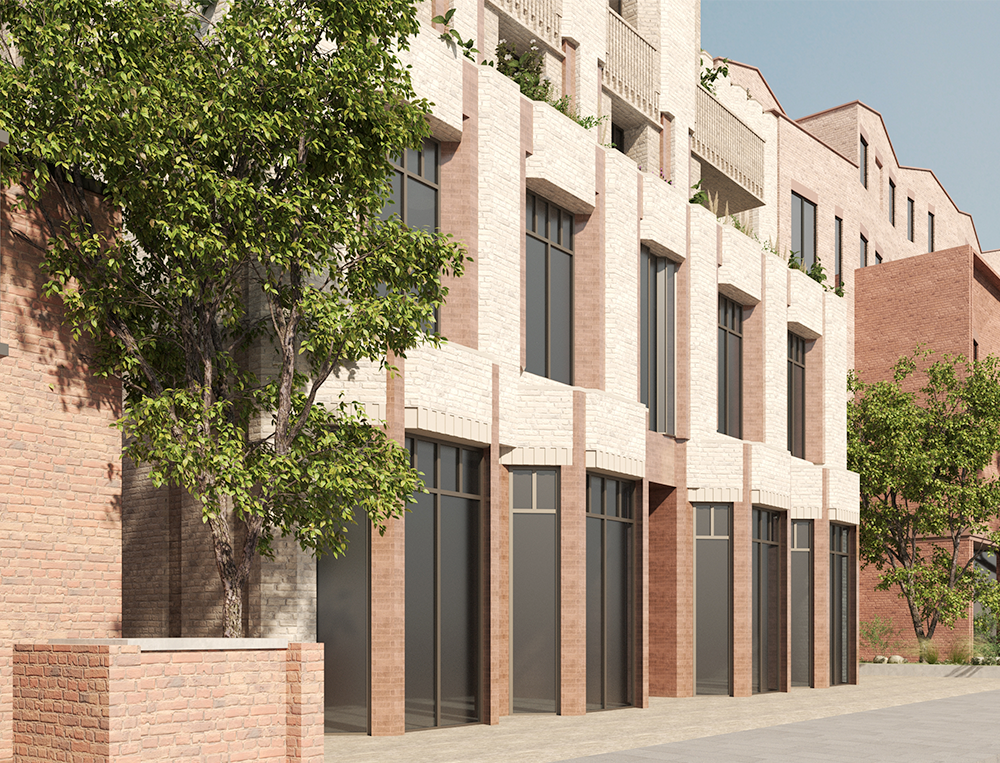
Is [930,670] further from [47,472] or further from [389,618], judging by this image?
[47,472]

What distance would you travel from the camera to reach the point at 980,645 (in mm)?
41875

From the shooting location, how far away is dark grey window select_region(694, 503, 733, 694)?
2692 cm

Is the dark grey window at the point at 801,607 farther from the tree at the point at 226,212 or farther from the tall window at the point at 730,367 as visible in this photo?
the tree at the point at 226,212

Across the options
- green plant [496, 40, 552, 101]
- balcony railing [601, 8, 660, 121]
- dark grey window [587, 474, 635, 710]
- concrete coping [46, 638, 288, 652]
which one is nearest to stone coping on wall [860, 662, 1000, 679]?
dark grey window [587, 474, 635, 710]

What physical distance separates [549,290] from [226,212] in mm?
9682

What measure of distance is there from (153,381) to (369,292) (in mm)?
2769

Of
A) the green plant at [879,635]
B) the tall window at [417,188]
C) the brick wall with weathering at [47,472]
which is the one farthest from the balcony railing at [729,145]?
the brick wall with weathering at [47,472]

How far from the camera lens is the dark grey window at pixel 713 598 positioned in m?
26.9

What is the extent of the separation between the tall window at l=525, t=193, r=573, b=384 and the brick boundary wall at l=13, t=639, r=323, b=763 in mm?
9203

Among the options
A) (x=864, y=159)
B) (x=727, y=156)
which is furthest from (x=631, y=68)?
(x=864, y=159)

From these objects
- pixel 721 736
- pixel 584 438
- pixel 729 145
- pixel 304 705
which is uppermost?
pixel 729 145

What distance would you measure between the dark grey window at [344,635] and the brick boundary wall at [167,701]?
11.1 feet

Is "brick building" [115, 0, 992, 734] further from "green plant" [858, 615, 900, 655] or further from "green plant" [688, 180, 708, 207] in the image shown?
"green plant" [858, 615, 900, 655]

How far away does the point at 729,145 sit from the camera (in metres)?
31.1
